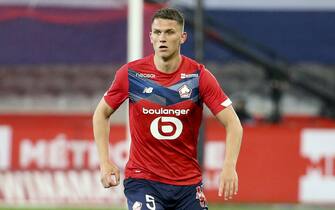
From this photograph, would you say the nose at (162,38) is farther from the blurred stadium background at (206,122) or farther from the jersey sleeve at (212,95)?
the blurred stadium background at (206,122)

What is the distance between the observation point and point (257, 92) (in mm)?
24859

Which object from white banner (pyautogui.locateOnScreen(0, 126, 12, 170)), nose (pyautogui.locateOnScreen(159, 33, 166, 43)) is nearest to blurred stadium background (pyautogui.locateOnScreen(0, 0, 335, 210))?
white banner (pyautogui.locateOnScreen(0, 126, 12, 170))

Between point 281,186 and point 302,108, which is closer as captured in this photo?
point 281,186

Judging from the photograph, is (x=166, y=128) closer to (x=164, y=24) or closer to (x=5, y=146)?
(x=164, y=24)

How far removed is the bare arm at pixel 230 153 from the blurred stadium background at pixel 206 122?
5.20 meters

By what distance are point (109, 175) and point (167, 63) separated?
3.05ft

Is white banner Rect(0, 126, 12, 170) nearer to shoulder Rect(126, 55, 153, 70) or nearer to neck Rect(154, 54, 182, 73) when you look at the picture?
shoulder Rect(126, 55, 153, 70)

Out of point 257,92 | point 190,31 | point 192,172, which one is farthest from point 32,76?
point 192,172

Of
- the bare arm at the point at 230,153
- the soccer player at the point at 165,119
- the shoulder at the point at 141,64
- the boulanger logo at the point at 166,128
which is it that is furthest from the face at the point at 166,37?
the bare arm at the point at 230,153

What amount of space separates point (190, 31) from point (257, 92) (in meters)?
6.61

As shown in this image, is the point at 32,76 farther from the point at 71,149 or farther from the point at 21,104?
the point at 71,149

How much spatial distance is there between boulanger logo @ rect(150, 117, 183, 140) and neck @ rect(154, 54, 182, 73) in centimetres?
37

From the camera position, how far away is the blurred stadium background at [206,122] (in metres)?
16.0

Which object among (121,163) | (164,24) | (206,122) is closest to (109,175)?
(164,24)
